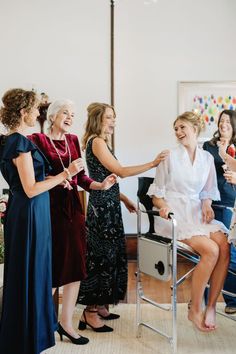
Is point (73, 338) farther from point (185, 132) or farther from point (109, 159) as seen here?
point (185, 132)

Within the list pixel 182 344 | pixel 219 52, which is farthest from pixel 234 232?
pixel 219 52

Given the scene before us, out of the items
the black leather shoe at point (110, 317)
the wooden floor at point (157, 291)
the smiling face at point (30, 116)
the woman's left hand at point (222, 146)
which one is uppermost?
the smiling face at point (30, 116)

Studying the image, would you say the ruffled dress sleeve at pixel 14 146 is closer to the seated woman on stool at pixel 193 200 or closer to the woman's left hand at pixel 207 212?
the seated woman on stool at pixel 193 200

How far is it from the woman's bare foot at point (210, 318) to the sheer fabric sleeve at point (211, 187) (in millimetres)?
667

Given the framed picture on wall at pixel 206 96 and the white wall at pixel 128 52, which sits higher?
the white wall at pixel 128 52

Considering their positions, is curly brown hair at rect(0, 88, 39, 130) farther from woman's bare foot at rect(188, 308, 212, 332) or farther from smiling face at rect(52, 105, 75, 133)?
woman's bare foot at rect(188, 308, 212, 332)

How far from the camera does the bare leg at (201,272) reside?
2727 millimetres

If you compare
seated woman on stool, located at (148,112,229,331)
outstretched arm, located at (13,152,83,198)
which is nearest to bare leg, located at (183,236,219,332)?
seated woman on stool, located at (148,112,229,331)

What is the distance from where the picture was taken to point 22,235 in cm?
229

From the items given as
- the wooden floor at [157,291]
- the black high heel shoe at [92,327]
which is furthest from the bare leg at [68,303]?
the wooden floor at [157,291]

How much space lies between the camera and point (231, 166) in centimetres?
292

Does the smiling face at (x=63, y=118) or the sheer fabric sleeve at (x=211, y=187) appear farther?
the sheer fabric sleeve at (x=211, y=187)

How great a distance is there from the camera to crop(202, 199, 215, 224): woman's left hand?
2988 millimetres

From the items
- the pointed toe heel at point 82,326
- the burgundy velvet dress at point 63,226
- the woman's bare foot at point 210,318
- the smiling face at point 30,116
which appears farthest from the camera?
the pointed toe heel at point 82,326
